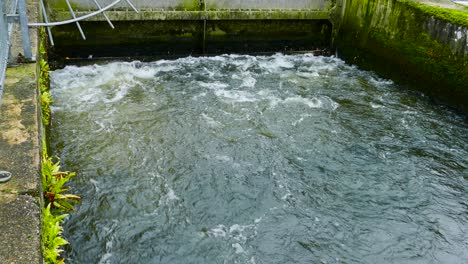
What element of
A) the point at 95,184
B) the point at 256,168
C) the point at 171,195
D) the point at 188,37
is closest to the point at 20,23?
the point at 95,184

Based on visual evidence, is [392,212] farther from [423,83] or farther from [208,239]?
[423,83]

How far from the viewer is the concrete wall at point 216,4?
11.9 meters

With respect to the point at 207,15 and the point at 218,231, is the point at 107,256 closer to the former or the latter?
the point at 218,231

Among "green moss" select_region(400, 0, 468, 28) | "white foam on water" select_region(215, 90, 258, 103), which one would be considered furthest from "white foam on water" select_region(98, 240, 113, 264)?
"green moss" select_region(400, 0, 468, 28)

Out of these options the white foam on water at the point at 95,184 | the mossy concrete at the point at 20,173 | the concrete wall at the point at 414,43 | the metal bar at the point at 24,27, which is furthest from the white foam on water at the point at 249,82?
the mossy concrete at the point at 20,173

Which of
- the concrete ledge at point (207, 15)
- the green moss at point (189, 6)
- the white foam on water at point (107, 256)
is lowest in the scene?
the white foam on water at point (107, 256)

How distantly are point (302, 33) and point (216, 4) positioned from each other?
10.3ft

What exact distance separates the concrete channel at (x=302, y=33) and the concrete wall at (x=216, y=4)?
1.1 inches

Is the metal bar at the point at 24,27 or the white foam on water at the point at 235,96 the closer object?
the metal bar at the point at 24,27

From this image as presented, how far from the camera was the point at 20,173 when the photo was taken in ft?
13.9

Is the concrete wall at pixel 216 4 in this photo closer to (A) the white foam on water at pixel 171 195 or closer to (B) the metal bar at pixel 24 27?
(B) the metal bar at pixel 24 27

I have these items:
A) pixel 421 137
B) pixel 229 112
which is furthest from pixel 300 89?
pixel 421 137

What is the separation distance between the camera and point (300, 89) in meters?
11.3

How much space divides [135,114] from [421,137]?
20.3 ft
